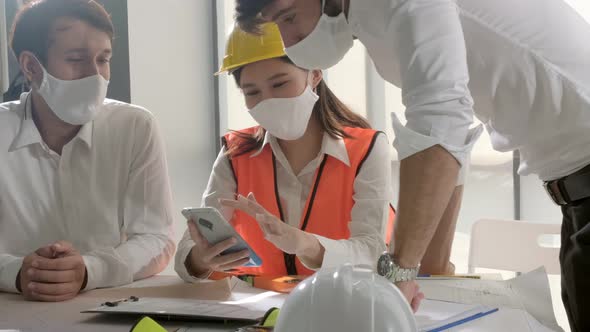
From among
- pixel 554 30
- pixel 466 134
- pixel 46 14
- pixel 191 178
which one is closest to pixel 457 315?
pixel 466 134

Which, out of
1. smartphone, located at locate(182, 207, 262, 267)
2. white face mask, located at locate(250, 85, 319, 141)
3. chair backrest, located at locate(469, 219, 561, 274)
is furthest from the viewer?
chair backrest, located at locate(469, 219, 561, 274)

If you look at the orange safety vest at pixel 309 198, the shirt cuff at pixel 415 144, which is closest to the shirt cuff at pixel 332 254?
the orange safety vest at pixel 309 198

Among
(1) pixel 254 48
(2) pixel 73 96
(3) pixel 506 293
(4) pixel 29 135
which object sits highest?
(1) pixel 254 48

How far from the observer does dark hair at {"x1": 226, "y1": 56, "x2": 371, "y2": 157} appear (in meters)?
1.97

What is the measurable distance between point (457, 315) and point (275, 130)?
2.88ft

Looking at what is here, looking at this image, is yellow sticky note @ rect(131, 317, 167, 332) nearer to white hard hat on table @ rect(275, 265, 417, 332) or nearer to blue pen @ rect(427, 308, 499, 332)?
white hard hat on table @ rect(275, 265, 417, 332)

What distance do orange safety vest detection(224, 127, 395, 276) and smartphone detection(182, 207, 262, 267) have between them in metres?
0.30

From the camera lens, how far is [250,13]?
4.75ft

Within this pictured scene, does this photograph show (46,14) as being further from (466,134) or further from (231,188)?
(466,134)

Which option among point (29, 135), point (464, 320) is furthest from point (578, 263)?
point (29, 135)

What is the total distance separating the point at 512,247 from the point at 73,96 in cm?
132

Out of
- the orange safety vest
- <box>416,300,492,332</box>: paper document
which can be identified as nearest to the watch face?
<box>416,300,492,332</box>: paper document

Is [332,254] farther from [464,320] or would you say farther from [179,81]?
[179,81]

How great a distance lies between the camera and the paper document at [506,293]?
1.25 m
